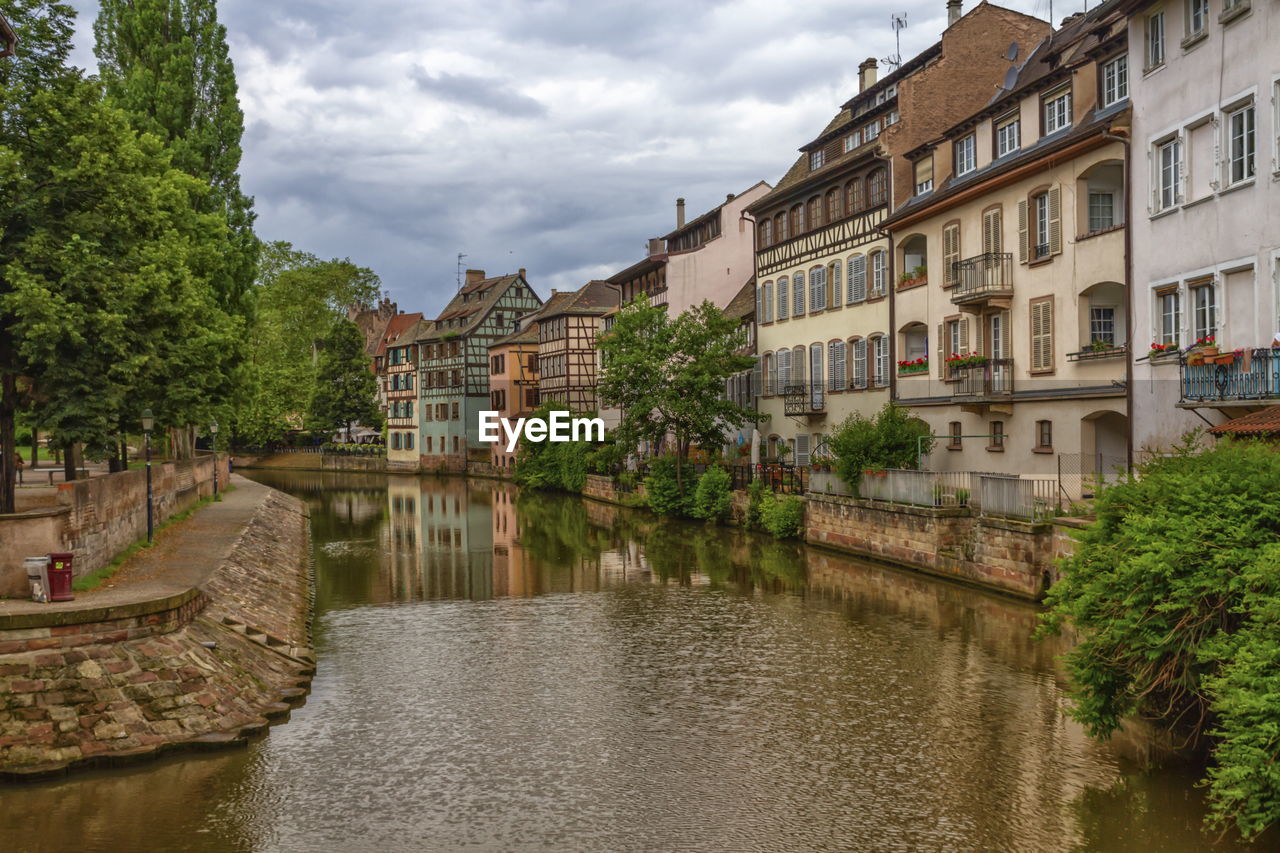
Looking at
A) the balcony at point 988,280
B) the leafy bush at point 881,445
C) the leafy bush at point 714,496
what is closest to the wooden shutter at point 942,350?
the leafy bush at point 881,445

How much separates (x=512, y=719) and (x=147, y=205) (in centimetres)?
1434

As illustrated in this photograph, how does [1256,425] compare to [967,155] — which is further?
[967,155]

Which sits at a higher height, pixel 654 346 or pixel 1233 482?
pixel 654 346

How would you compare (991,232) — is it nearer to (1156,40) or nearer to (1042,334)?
(1042,334)

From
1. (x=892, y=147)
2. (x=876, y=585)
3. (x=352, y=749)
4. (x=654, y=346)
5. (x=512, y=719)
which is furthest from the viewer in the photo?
(x=654, y=346)

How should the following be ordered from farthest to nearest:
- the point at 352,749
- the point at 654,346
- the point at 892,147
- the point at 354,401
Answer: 1. the point at 354,401
2. the point at 654,346
3. the point at 892,147
4. the point at 352,749

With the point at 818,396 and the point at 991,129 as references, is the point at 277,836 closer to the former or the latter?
the point at 991,129

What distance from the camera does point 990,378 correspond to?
29062 millimetres

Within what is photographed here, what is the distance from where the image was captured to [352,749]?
14062 millimetres

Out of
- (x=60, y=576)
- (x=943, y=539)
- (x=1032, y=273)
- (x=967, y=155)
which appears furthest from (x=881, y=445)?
(x=60, y=576)

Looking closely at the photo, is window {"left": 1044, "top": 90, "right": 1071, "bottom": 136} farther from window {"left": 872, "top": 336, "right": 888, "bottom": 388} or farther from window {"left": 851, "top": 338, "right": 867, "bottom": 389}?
window {"left": 851, "top": 338, "right": 867, "bottom": 389}

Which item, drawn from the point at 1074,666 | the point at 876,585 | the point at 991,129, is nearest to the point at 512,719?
the point at 1074,666

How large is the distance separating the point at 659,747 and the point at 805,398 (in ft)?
91.6

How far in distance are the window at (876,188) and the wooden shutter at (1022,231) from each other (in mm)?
8342
